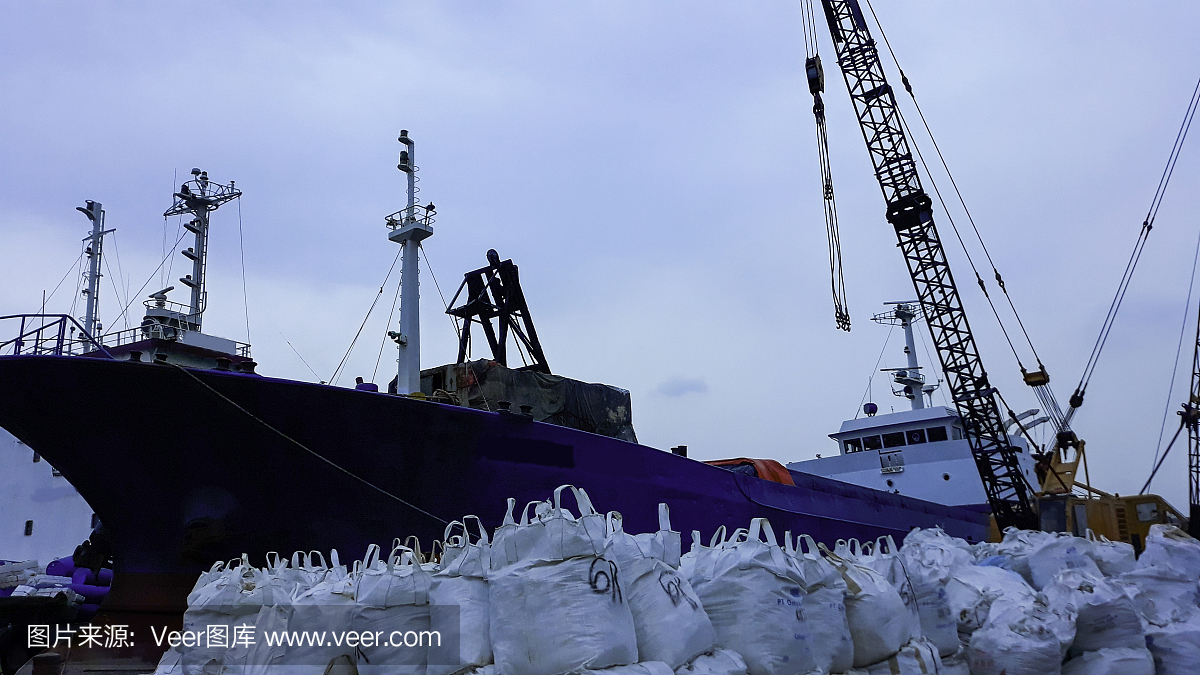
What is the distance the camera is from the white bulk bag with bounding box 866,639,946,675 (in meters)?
4.82

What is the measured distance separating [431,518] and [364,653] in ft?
16.9

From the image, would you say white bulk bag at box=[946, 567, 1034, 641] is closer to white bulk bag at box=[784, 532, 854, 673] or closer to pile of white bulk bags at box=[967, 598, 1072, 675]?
pile of white bulk bags at box=[967, 598, 1072, 675]

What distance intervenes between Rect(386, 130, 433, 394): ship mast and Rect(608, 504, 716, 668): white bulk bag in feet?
29.1

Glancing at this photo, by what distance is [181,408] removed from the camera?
8500mm

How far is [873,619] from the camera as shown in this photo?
4.80 m

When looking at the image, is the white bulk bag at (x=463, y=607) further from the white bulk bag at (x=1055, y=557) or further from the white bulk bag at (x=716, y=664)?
the white bulk bag at (x=1055, y=557)

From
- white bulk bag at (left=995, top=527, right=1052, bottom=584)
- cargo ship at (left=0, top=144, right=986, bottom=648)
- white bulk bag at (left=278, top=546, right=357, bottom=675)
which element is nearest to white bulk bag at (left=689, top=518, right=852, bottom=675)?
white bulk bag at (left=278, top=546, right=357, bottom=675)

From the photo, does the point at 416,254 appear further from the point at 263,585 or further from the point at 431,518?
the point at 263,585

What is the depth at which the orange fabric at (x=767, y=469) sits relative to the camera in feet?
49.9

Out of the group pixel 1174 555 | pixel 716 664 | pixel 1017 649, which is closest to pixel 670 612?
pixel 716 664

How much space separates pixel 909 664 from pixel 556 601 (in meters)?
2.51

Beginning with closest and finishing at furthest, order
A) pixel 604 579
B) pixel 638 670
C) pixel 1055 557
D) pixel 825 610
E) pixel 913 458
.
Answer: pixel 638 670 → pixel 604 579 → pixel 825 610 → pixel 1055 557 → pixel 913 458

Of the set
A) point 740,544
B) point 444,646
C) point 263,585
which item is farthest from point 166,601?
point 740,544

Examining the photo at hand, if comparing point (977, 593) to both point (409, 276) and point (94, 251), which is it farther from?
point (94, 251)
